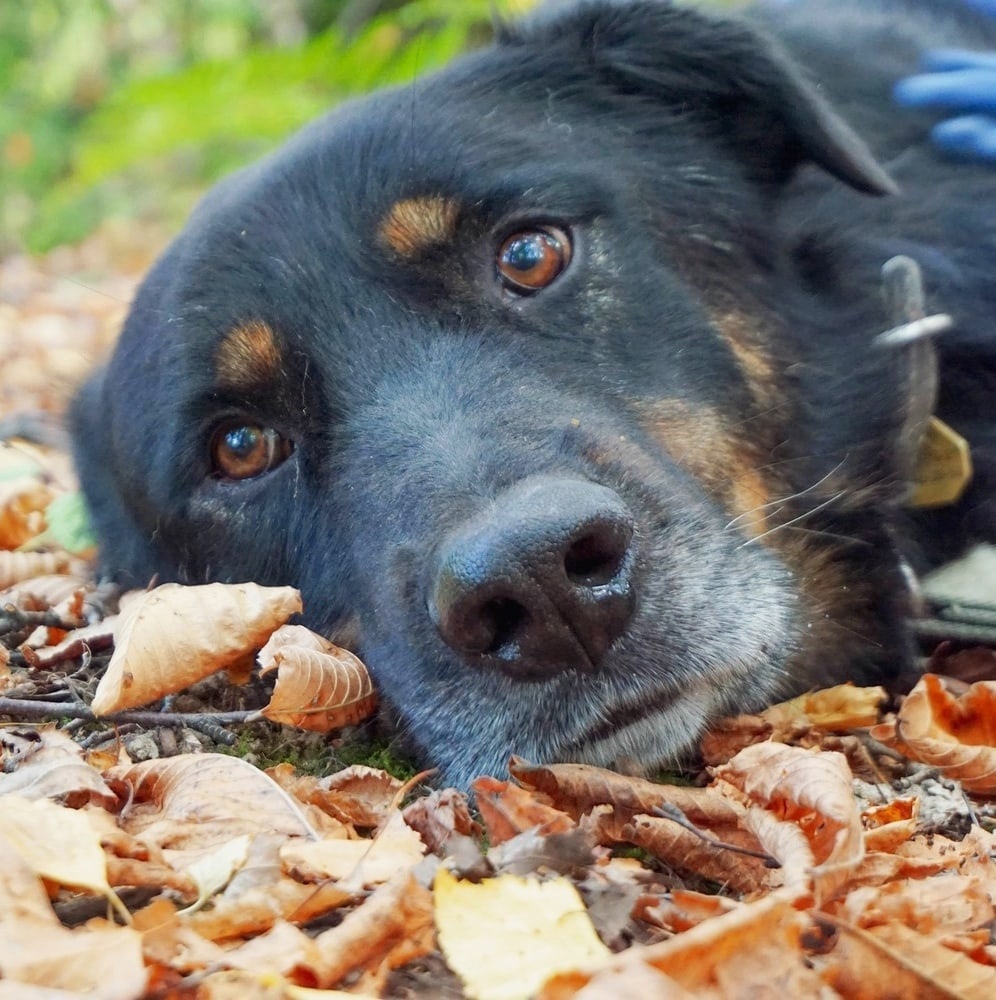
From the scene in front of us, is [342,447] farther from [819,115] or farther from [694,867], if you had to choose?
[819,115]

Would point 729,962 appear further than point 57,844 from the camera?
No

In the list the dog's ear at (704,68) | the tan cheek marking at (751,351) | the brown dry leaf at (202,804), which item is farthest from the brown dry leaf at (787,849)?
the dog's ear at (704,68)

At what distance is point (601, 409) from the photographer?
2.72 metres

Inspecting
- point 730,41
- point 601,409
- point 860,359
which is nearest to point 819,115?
point 730,41

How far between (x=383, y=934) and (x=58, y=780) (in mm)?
782

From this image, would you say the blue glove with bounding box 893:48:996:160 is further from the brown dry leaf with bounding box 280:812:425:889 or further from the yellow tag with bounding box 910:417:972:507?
the brown dry leaf with bounding box 280:812:425:889

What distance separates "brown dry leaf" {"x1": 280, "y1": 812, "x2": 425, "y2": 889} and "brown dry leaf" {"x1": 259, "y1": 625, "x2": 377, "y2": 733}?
58 centimetres

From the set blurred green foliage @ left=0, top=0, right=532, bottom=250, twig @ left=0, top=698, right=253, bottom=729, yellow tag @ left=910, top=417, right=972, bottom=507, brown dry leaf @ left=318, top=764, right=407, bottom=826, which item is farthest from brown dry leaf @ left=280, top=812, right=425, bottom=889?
blurred green foliage @ left=0, top=0, right=532, bottom=250

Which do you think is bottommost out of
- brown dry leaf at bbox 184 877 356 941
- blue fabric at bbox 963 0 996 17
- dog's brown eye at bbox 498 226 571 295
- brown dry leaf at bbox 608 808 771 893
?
brown dry leaf at bbox 608 808 771 893

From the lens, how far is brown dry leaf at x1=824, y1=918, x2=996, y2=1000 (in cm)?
145

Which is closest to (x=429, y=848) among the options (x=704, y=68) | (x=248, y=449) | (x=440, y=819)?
(x=440, y=819)

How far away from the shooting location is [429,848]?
79.6 inches

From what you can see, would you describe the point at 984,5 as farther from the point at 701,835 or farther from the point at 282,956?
the point at 282,956

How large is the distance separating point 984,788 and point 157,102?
9312mm
